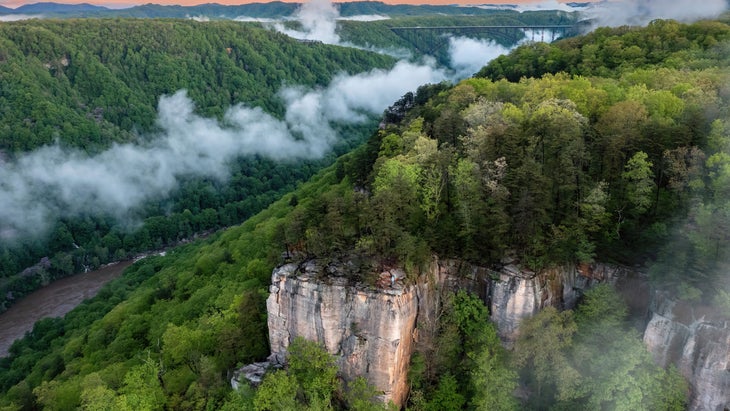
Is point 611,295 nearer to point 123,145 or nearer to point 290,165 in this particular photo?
point 290,165

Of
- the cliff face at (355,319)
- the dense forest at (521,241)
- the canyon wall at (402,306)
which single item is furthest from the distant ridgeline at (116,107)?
the canyon wall at (402,306)

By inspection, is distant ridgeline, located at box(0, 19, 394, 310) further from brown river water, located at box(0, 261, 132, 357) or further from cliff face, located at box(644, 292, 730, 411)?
cliff face, located at box(644, 292, 730, 411)

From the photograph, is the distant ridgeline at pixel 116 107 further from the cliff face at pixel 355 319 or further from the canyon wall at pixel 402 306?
the canyon wall at pixel 402 306

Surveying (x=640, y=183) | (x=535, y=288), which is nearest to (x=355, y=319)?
(x=535, y=288)

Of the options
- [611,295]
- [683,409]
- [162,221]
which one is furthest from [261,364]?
[162,221]

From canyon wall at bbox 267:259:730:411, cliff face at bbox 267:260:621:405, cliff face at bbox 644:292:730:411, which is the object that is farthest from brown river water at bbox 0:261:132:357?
cliff face at bbox 644:292:730:411

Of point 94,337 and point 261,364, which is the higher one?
point 261,364
